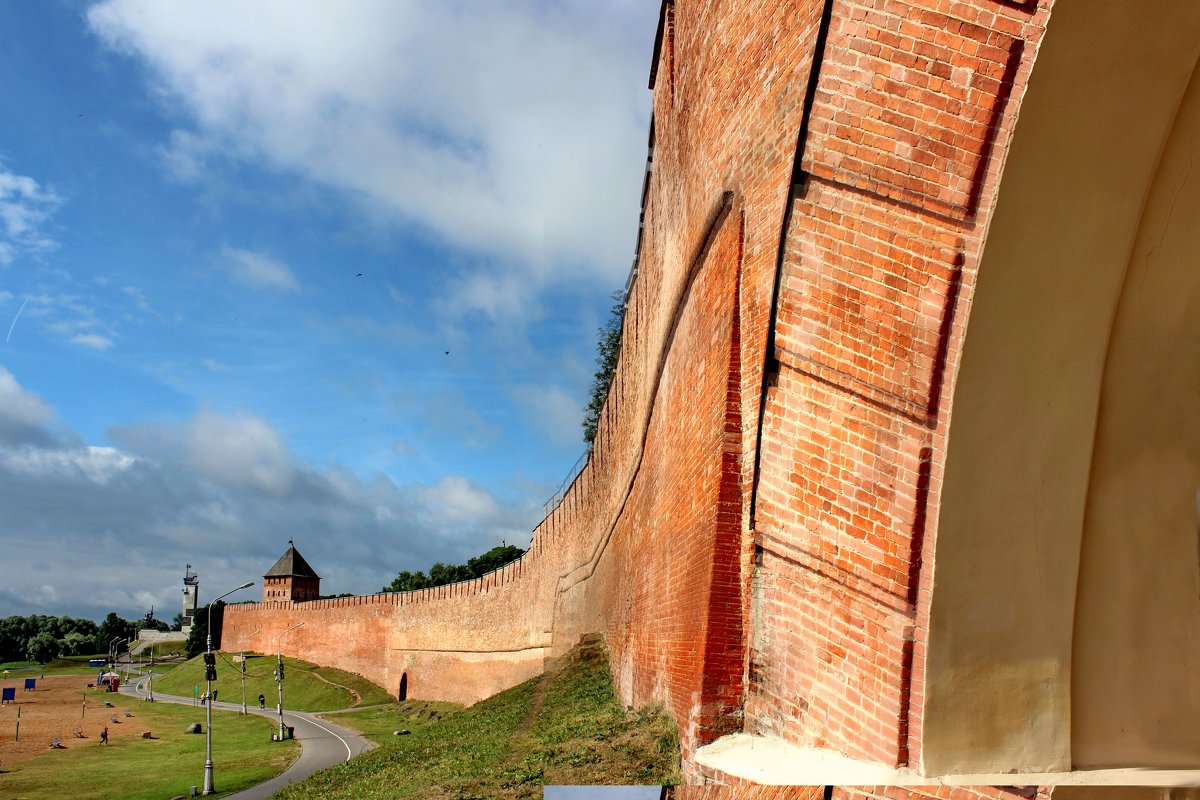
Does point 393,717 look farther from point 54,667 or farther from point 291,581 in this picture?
point 54,667

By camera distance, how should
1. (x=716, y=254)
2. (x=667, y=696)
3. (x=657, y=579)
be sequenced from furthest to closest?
(x=657, y=579) < (x=667, y=696) < (x=716, y=254)

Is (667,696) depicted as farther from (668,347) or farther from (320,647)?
(320,647)

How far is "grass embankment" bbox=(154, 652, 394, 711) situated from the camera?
132 ft

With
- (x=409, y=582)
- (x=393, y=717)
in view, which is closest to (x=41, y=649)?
(x=409, y=582)

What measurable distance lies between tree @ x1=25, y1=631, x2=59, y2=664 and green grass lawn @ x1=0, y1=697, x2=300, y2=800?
6311 centimetres

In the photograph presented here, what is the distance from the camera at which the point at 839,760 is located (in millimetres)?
3291

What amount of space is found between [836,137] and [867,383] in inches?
35.2

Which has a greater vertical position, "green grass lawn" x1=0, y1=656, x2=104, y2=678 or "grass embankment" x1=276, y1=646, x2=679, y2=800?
"grass embankment" x1=276, y1=646, x2=679, y2=800

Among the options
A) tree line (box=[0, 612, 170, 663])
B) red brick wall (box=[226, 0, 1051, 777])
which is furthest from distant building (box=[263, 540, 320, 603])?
red brick wall (box=[226, 0, 1051, 777])

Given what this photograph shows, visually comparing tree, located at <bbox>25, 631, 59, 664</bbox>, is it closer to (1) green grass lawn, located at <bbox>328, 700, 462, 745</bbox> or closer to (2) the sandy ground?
(2) the sandy ground

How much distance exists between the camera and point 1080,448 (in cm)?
296

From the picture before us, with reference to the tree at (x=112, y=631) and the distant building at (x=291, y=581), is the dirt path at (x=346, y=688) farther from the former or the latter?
the tree at (x=112, y=631)

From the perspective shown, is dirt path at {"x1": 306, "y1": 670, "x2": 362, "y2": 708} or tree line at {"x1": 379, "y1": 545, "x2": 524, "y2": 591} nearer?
dirt path at {"x1": 306, "y1": 670, "x2": 362, "y2": 708}

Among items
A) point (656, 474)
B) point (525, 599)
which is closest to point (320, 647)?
point (525, 599)
